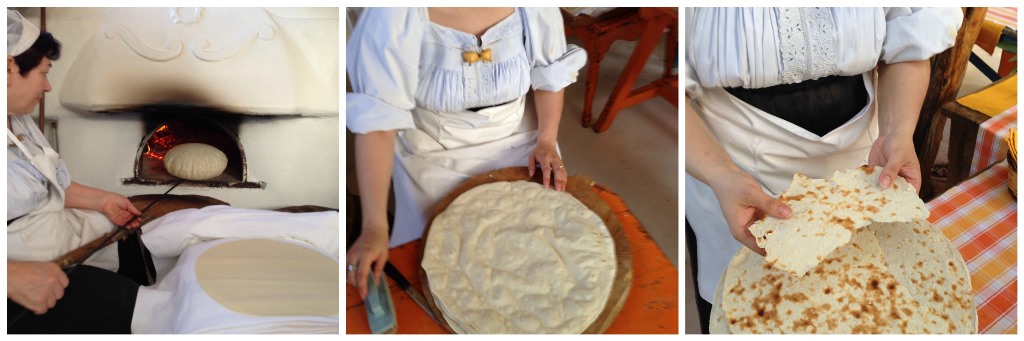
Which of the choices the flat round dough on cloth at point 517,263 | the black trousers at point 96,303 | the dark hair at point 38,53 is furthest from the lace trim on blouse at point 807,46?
the dark hair at point 38,53

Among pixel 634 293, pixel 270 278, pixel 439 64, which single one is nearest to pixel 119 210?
pixel 270 278

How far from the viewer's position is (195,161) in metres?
1.67

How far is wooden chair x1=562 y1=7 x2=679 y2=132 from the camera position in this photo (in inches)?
65.8

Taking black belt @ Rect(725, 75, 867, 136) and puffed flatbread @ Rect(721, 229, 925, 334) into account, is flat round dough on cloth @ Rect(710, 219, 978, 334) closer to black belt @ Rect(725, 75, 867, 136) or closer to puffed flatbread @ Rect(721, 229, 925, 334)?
puffed flatbread @ Rect(721, 229, 925, 334)

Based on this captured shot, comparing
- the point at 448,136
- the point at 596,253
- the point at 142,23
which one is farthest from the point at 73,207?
the point at 596,253

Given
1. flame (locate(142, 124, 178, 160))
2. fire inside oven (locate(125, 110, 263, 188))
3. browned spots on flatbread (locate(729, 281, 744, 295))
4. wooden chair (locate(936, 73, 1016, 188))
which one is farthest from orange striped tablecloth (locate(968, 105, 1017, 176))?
flame (locate(142, 124, 178, 160))

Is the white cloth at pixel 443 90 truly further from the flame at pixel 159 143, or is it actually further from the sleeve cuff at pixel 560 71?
the flame at pixel 159 143

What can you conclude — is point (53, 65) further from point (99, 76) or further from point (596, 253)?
point (596, 253)

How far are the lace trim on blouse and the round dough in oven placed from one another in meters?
1.30

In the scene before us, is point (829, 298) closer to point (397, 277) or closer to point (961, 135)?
point (961, 135)

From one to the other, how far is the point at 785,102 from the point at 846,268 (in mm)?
396

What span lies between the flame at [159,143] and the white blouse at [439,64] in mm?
420

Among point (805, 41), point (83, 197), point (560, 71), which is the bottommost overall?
point (83, 197)
